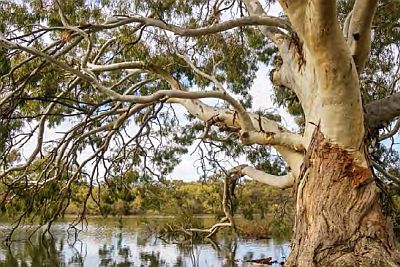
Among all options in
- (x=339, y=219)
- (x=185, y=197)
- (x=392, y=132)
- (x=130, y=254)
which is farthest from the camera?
(x=185, y=197)

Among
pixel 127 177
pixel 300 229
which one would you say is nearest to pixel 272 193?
pixel 127 177

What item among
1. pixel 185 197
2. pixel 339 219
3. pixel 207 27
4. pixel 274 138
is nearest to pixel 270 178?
pixel 274 138

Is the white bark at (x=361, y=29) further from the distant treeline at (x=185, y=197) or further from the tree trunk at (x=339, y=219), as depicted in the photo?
the distant treeline at (x=185, y=197)

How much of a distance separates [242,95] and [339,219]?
576cm

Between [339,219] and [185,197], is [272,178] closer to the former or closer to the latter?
[339,219]

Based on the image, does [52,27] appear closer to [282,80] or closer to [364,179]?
[282,80]

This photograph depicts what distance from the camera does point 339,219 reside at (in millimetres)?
5691

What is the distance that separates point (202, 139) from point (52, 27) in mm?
2498

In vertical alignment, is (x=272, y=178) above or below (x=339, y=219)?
above

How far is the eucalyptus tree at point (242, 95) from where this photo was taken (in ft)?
18.6

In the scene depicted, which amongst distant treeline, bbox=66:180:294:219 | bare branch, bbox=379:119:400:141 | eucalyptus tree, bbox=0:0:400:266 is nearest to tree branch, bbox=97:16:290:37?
eucalyptus tree, bbox=0:0:400:266

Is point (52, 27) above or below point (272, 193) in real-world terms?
above

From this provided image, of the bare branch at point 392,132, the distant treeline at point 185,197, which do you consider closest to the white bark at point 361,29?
the bare branch at point 392,132

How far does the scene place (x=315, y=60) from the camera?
5672mm
